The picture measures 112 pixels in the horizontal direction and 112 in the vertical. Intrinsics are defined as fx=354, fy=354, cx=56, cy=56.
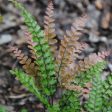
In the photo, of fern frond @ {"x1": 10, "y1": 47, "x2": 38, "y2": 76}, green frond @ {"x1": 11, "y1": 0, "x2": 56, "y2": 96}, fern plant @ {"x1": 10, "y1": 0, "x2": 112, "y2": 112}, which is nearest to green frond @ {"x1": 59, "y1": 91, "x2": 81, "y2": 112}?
fern plant @ {"x1": 10, "y1": 0, "x2": 112, "y2": 112}

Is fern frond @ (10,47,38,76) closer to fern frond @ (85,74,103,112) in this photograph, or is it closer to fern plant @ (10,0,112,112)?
fern plant @ (10,0,112,112)

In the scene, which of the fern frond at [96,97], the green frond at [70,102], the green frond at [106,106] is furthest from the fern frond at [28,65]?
the green frond at [106,106]

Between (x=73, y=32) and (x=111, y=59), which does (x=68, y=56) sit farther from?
(x=111, y=59)

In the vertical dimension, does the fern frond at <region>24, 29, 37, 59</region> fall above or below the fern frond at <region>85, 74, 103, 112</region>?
above

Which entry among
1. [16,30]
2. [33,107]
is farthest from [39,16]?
[33,107]

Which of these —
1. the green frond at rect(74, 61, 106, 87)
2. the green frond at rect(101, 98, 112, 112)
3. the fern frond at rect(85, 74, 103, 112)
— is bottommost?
the green frond at rect(101, 98, 112, 112)

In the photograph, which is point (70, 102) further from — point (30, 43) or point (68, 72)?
point (30, 43)
